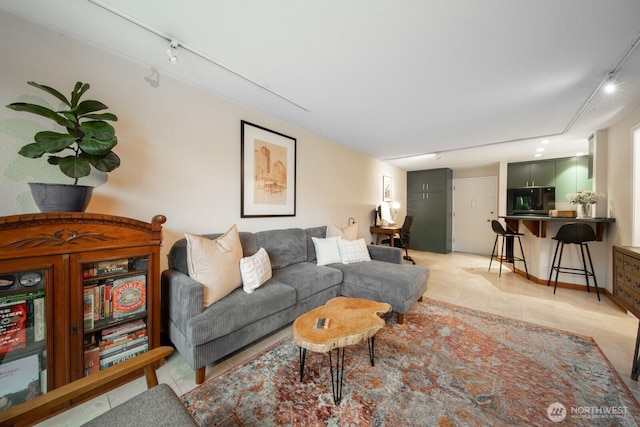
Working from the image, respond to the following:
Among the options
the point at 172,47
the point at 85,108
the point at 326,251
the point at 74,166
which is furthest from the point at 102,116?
the point at 326,251

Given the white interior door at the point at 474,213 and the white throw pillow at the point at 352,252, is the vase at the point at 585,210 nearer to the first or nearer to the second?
the white interior door at the point at 474,213

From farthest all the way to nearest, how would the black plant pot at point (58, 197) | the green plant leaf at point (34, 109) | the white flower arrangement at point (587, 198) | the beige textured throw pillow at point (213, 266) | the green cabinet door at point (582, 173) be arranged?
the green cabinet door at point (582, 173) → the white flower arrangement at point (587, 198) → the beige textured throw pillow at point (213, 266) → the black plant pot at point (58, 197) → the green plant leaf at point (34, 109)

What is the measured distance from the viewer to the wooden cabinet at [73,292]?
1.20 m

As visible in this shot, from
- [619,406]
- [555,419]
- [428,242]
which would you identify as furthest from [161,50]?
[428,242]

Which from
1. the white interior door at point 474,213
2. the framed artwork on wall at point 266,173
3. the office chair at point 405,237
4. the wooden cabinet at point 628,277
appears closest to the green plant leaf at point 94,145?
the framed artwork on wall at point 266,173

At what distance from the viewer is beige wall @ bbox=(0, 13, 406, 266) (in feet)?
4.67

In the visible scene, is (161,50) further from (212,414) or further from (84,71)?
(212,414)

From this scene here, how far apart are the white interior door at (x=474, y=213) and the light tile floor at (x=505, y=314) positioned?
144 centimetres

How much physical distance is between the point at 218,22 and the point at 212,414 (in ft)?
7.77

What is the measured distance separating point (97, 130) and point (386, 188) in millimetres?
5135

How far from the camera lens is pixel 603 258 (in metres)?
3.21

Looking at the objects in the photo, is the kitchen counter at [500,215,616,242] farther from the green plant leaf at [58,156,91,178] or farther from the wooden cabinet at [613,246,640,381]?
the green plant leaf at [58,156,91,178]

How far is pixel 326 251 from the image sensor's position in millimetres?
2986

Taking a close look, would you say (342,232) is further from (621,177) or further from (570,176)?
(570,176)
